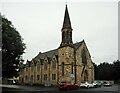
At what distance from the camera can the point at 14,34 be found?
32844 millimetres

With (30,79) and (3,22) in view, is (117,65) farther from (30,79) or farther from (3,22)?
(3,22)

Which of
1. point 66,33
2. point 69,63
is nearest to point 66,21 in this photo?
point 66,33

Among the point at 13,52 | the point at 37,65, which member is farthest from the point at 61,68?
the point at 13,52

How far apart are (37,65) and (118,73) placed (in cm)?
2876

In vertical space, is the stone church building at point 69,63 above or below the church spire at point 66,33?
below

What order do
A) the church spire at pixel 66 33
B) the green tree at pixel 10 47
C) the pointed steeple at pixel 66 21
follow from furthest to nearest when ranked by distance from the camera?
the pointed steeple at pixel 66 21 < the church spire at pixel 66 33 < the green tree at pixel 10 47

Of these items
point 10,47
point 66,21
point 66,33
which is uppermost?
point 66,21

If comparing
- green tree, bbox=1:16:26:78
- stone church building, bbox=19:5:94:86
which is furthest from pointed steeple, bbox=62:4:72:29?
green tree, bbox=1:16:26:78

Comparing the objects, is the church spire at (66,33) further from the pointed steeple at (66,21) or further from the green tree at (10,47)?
the green tree at (10,47)

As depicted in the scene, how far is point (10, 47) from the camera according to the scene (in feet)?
104

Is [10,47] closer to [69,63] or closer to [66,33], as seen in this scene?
[69,63]

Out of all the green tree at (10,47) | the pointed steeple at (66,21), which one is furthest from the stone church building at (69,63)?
the green tree at (10,47)

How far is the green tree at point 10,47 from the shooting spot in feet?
101

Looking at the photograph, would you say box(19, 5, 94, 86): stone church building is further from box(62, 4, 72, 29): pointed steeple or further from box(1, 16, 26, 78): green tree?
box(1, 16, 26, 78): green tree
